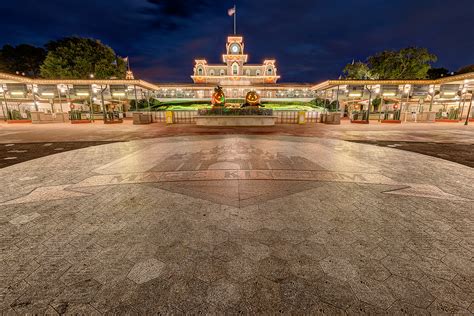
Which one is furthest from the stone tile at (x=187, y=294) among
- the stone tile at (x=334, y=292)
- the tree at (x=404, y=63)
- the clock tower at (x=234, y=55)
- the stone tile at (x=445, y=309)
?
the clock tower at (x=234, y=55)

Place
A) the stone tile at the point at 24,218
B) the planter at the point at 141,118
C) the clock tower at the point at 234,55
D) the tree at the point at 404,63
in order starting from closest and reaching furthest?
the stone tile at the point at 24,218 < the planter at the point at 141,118 < the tree at the point at 404,63 < the clock tower at the point at 234,55

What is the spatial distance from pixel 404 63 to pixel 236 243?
56.9 metres

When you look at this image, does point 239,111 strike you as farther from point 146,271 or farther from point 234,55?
point 234,55

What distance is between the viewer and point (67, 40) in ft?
135

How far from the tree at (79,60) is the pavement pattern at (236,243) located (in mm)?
42642

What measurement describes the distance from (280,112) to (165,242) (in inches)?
851

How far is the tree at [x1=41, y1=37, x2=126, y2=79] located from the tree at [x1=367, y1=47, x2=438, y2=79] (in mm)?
56126

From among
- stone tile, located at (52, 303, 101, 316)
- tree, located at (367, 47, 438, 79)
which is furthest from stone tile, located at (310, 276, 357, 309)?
tree, located at (367, 47, 438, 79)

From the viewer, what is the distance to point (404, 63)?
1700 inches

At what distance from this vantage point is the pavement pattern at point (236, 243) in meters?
1.99

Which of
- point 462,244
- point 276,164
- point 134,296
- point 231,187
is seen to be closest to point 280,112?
point 276,164

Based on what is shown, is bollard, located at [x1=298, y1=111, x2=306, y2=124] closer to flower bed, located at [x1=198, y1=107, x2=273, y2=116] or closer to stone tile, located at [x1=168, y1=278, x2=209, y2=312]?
flower bed, located at [x1=198, y1=107, x2=273, y2=116]

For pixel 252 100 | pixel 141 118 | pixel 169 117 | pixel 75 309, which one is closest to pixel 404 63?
pixel 252 100

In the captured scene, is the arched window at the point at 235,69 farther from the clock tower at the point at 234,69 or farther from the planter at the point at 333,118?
the planter at the point at 333,118
